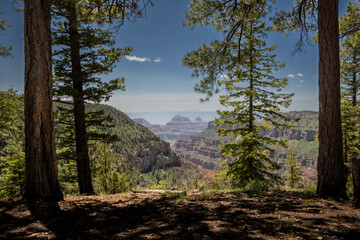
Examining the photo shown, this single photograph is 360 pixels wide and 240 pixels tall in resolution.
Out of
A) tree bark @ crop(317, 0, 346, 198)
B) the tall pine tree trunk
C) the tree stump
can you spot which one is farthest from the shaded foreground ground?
the tall pine tree trunk

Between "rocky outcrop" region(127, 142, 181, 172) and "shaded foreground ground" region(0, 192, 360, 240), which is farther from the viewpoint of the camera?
"rocky outcrop" region(127, 142, 181, 172)

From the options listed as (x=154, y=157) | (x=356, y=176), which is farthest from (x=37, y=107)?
(x=154, y=157)

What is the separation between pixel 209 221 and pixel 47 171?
3.94 m

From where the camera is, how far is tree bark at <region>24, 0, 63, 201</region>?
4.00 metres

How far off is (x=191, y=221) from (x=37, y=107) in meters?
4.27

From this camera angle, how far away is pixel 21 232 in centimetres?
274

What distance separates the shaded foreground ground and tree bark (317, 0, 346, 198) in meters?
0.69

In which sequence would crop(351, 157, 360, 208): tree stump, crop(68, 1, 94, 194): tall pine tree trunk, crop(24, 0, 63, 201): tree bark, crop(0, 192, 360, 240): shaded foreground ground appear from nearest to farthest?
crop(0, 192, 360, 240): shaded foreground ground → crop(351, 157, 360, 208): tree stump → crop(24, 0, 63, 201): tree bark → crop(68, 1, 94, 194): tall pine tree trunk

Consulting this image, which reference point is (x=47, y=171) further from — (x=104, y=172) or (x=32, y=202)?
(x=104, y=172)

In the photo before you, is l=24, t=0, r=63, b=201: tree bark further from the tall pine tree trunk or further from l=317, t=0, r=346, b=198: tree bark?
l=317, t=0, r=346, b=198: tree bark

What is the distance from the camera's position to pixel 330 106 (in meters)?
4.56

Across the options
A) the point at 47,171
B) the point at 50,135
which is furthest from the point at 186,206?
the point at 50,135

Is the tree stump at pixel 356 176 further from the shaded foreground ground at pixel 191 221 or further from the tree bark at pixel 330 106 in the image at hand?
the tree bark at pixel 330 106

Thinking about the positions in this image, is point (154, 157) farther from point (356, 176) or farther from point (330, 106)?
point (356, 176)
